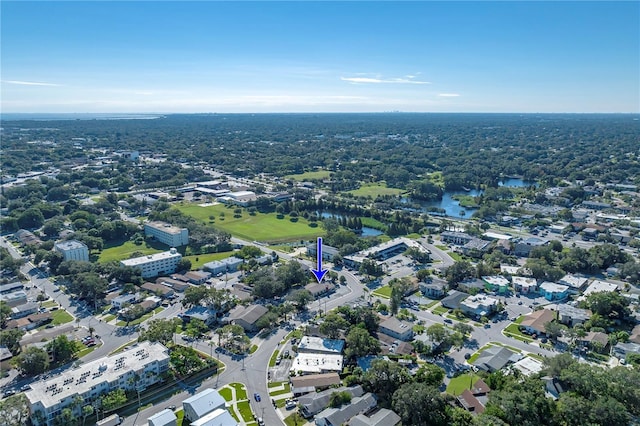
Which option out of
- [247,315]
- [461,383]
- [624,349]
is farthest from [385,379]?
[624,349]

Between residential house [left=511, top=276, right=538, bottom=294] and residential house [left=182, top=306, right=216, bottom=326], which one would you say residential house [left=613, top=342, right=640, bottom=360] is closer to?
residential house [left=511, top=276, right=538, bottom=294]

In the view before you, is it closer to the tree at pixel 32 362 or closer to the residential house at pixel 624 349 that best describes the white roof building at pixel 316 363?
the tree at pixel 32 362

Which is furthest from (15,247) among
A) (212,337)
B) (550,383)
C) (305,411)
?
(550,383)

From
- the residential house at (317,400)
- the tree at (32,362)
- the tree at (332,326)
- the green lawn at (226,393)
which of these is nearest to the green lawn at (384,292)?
the tree at (332,326)

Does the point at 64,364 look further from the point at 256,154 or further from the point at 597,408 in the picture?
the point at 256,154

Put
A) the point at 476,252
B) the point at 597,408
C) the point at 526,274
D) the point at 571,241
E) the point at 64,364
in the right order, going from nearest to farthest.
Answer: the point at 597,408 < the point at 64,364 < the point at 526,274 < the point at 476,252 < the point at 571,241

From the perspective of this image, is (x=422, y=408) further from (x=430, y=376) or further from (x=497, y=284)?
(x=497, y=284)

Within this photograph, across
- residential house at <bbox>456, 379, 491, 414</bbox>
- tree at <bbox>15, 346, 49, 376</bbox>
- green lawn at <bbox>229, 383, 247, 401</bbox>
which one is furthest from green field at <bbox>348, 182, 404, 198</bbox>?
tree at <bbox>15, 346, 49, 376</bbox>
